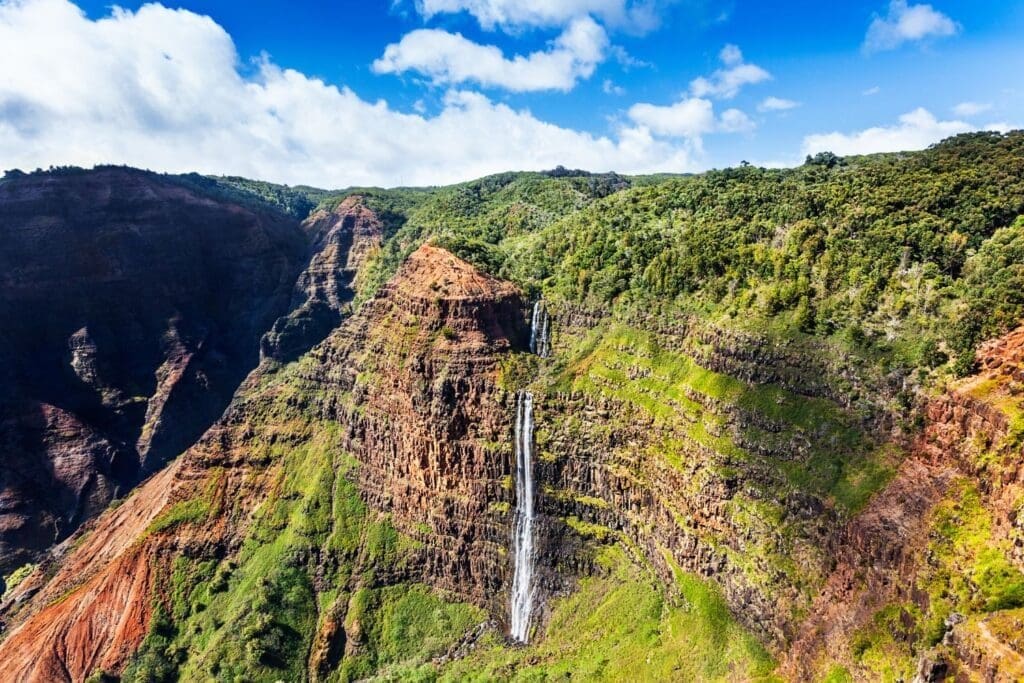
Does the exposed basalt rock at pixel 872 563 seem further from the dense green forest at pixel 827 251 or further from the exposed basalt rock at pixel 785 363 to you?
the dense green forest at pixel 827 251

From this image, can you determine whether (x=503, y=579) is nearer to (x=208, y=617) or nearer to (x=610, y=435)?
(x=610, y=435)

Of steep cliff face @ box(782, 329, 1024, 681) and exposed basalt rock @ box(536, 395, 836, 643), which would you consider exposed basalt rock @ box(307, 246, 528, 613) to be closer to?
exposed basalt rock @ box(536, 395, 836, 643)

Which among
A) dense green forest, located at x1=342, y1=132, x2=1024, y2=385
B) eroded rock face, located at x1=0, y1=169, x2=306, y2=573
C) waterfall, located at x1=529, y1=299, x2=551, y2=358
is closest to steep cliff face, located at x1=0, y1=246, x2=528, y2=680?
waterfall, located at x1=529, y1=299, x2=551, y2=358

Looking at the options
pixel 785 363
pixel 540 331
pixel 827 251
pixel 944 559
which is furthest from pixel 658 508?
pixel 540 331

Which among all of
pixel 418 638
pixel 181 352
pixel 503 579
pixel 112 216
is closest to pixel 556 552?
pixel 503 579

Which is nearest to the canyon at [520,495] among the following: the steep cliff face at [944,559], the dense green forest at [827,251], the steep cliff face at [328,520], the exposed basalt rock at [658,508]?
the steep cliff face at [944,559]

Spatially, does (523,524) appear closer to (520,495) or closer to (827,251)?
(520,495)
